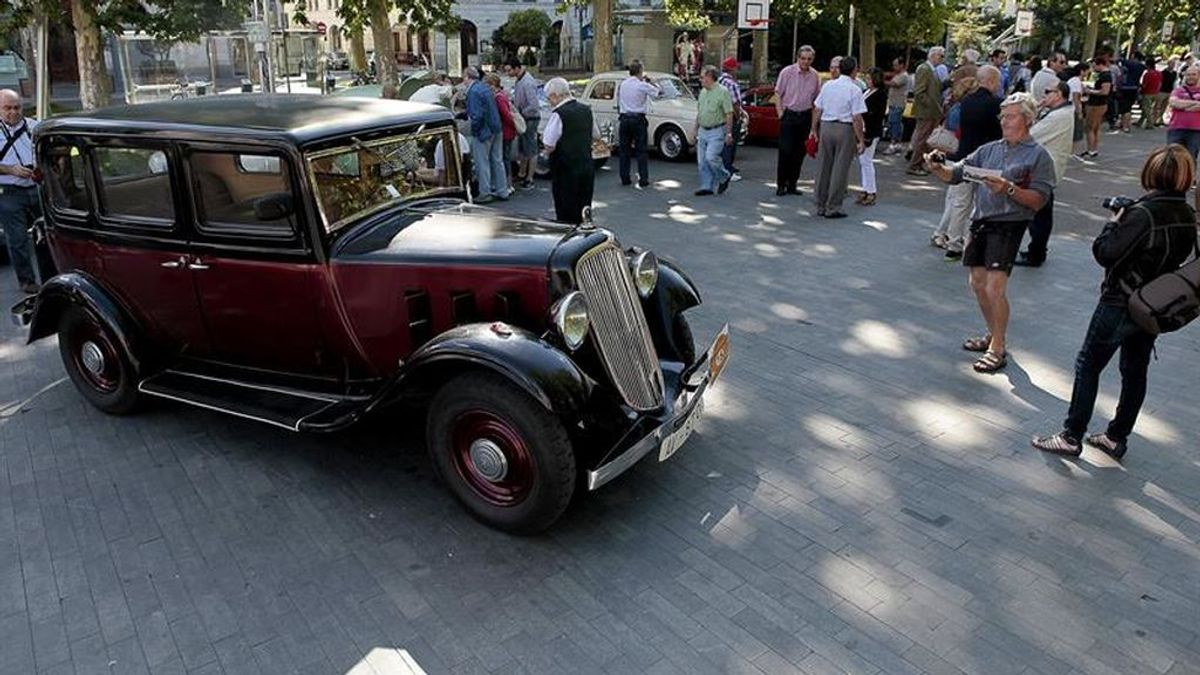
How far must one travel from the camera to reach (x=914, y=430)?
496cm

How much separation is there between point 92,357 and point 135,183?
1.18 meters

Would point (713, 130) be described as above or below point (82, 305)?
above

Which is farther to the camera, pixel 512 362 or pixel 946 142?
pixel 946 142

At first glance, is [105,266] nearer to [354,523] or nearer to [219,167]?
[219,167]

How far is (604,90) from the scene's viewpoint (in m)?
15.4

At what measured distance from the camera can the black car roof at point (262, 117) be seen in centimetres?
435

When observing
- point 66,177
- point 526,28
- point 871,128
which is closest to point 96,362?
point 66,177

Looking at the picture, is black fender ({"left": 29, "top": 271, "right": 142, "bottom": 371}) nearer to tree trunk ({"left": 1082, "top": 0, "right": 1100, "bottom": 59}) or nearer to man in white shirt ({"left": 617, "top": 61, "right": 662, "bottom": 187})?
man in white shirt ({"left": 617, "top": 61, "right": 662, "bottom": 187})

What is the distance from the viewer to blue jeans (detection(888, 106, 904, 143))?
52.7 ft

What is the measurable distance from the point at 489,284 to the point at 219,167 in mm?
1705

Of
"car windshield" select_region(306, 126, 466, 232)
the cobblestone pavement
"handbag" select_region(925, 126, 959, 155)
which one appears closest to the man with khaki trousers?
"handbag" select_region(925, 126, 959, 155)

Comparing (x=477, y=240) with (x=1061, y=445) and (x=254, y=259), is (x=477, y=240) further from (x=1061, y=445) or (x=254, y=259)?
(x=1061, y=445)

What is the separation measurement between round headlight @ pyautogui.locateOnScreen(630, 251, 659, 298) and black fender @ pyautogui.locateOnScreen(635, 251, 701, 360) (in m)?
0.10

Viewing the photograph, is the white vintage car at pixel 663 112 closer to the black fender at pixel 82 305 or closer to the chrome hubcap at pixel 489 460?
the black fender at pixel 82 305
